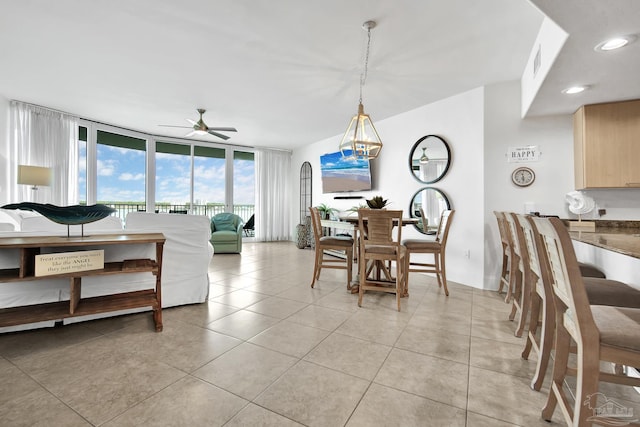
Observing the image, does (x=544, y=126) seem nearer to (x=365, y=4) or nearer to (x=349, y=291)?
(x=365, y=4)

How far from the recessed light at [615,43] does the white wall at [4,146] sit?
6895 millimetres

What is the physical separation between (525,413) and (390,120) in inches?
172

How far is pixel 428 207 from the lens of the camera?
4.12 metres

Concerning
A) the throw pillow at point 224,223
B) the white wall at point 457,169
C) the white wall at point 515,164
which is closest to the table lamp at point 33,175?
the throw pillow at point 224,223

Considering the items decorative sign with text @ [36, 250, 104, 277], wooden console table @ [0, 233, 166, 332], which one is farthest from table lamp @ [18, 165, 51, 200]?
decorative sign with text @ [36, 250, 104, 277]

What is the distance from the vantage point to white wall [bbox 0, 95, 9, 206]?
4.10 metres

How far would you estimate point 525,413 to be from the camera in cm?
132

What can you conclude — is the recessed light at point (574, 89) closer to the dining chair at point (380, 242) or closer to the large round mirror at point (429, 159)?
the large round mirror at point (429, 159)

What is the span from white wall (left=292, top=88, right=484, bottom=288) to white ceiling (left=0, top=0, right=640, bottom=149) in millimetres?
225

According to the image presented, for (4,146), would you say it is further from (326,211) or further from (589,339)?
(589,339)

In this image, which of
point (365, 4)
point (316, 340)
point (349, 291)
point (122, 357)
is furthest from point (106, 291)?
point (365, 4)

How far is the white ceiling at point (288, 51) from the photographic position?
2174 mm

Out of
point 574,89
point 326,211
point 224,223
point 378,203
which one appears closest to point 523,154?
point 574,89

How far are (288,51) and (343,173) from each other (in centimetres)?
323
